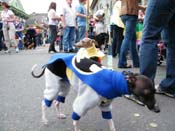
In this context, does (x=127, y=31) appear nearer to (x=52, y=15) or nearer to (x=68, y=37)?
(x=68, y=37)

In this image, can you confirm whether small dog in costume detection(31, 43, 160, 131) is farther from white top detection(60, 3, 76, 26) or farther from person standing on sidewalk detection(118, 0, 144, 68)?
white top detection(60, 3, 76, 26)

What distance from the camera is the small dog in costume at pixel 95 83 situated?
255 cm

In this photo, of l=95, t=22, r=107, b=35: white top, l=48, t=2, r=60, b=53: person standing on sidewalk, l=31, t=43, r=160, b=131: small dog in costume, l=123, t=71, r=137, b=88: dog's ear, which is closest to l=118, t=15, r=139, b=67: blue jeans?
l=31, t=43, r=160, b=131: small dog in costume

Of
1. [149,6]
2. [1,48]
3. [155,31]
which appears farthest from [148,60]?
[1,48]

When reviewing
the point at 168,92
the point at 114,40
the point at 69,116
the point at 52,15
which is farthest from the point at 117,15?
the point at 69,116

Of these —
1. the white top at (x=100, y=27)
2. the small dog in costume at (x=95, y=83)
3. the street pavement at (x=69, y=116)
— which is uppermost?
the small dog in costume at (x=95, y=83)

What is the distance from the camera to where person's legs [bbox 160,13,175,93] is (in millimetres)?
4359

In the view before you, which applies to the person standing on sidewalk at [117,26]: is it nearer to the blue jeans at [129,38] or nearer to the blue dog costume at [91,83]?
the blue jeans at [129,38]

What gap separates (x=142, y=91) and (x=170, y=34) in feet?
6.82

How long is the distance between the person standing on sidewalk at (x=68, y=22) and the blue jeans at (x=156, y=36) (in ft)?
21.6

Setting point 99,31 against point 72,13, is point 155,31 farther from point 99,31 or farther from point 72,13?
point 99,31

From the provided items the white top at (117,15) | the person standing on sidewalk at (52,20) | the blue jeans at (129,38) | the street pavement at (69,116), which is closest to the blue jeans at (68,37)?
the person standing on sidewalk at (52,20)

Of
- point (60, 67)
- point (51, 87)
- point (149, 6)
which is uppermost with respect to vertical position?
point (149, 6)

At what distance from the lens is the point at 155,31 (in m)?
4.09
